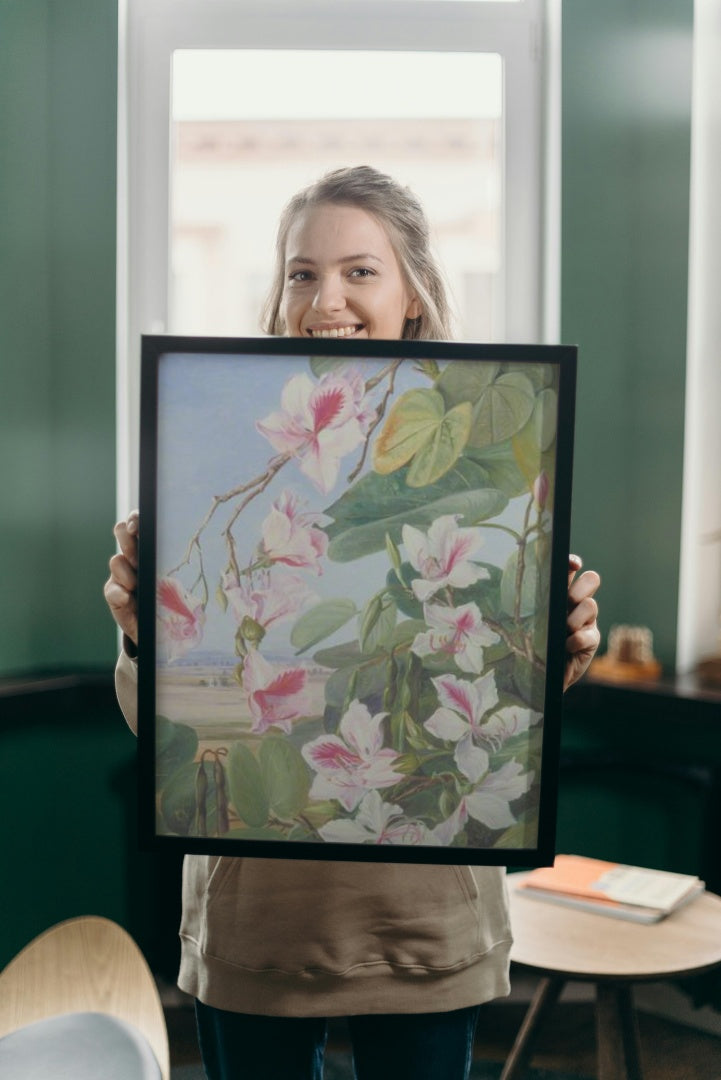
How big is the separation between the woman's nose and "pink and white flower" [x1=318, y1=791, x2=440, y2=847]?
0.51 metres

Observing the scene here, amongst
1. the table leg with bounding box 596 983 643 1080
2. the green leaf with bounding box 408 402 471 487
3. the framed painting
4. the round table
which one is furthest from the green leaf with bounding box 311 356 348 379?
the table leg with bounding box 596 983 643 1080

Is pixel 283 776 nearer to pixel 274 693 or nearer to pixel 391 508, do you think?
pixel 274 693

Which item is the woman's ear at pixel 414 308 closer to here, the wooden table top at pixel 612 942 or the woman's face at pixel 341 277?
the woman's face at pixel 341 277

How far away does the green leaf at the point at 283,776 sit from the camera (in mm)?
987

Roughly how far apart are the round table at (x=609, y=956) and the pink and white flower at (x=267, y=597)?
96 centimetres

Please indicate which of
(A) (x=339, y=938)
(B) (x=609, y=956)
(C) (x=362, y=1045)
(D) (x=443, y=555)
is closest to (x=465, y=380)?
(D) (x=443, y=555)

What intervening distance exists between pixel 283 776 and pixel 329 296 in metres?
0.51

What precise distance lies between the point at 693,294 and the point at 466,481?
1836 mm

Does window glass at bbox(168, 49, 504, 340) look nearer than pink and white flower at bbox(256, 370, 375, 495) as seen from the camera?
No

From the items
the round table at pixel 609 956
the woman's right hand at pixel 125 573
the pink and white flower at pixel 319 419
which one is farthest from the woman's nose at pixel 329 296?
the round table at pixel 609 956

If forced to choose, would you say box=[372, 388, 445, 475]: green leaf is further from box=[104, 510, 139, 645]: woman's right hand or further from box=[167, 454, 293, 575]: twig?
box=[104, 510, 139, 645]: woman's right hand

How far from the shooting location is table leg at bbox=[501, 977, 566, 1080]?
1880 millimetres

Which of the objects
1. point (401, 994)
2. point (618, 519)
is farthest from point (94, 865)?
point (401, 994)

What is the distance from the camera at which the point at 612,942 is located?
1763 millimetres
